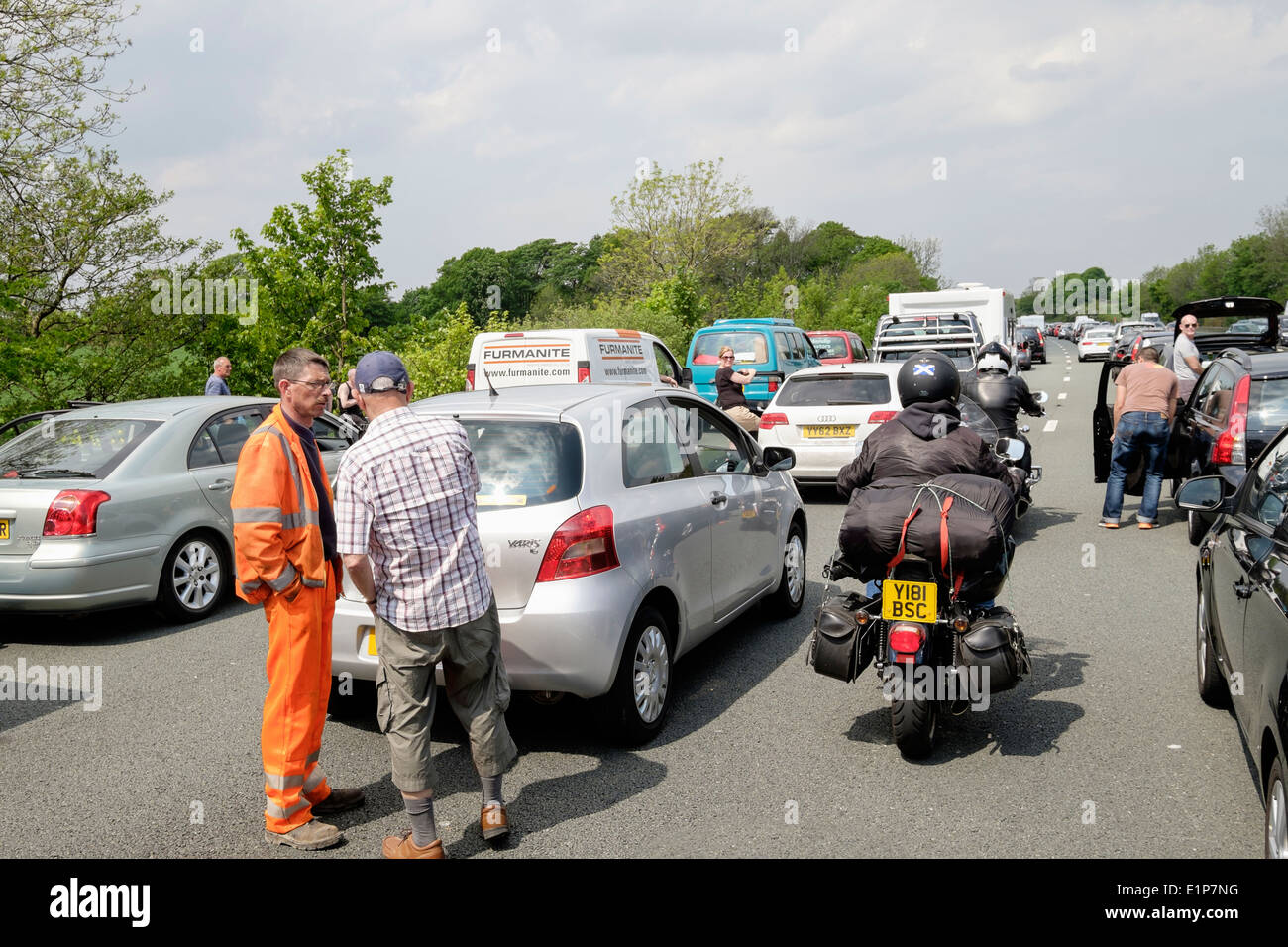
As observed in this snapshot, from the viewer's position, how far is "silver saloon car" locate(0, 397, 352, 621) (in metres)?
7.28

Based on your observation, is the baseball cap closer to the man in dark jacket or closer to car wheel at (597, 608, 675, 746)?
car wheel at (597, 608, 675, 746)

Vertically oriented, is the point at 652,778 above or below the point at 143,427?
below

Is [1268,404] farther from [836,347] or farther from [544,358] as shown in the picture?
[836,347]

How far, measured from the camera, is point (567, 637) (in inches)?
188

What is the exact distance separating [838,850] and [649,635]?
1576 mm

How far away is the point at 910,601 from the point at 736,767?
1066 mm

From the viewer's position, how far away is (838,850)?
402 cm

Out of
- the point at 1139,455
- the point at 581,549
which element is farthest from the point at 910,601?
the point at 1139,455

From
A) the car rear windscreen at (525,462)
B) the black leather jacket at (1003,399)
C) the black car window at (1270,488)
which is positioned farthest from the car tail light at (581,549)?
the black leather jacket at (1003,399)

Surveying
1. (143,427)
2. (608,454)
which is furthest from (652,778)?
(143,427)

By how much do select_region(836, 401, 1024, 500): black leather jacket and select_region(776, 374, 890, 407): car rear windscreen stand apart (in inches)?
285

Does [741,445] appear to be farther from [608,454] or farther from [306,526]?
[306,526]

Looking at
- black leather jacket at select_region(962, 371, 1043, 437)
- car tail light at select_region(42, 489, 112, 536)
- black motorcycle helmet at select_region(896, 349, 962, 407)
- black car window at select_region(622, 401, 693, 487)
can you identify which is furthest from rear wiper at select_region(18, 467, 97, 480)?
black leather jacket at select_region(962, 371, 1043, 437)

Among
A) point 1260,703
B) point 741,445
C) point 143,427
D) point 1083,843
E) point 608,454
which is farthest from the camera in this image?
point 143,427
